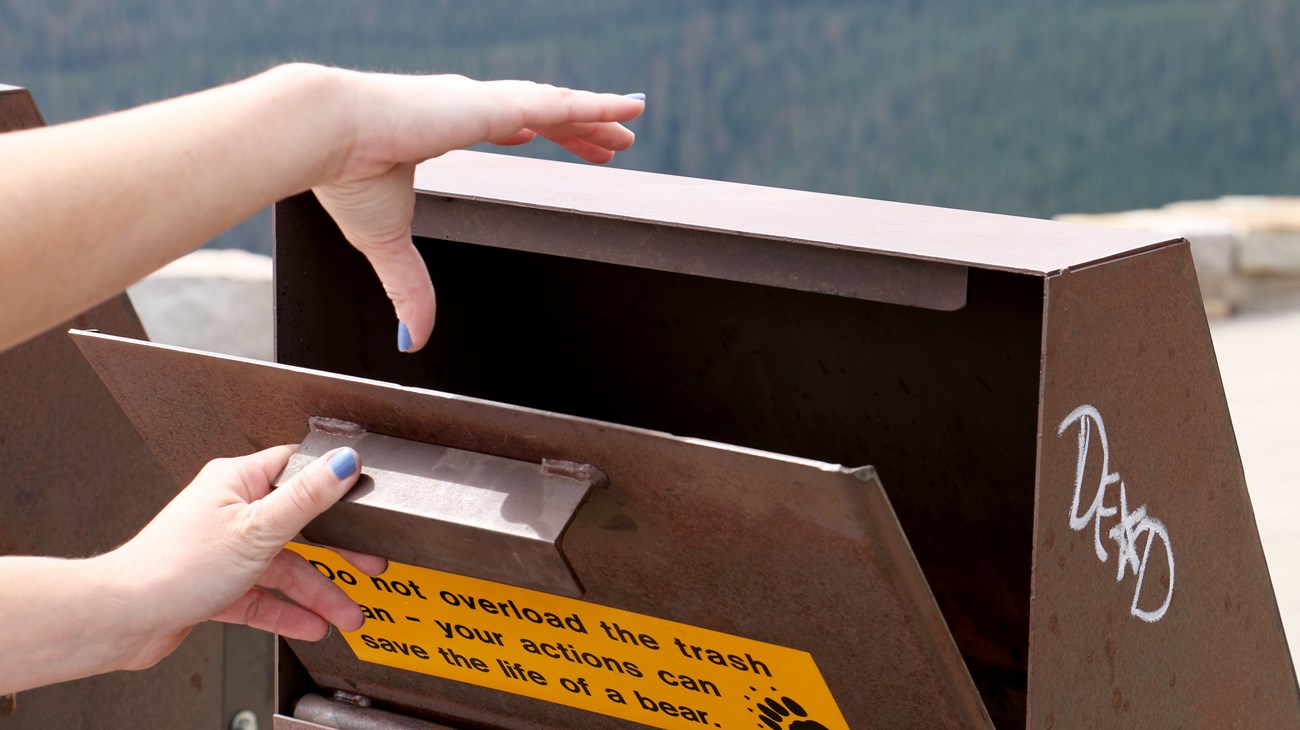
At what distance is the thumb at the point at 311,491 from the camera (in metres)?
1.24

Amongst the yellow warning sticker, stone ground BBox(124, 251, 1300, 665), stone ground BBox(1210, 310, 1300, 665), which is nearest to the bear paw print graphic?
the yellow warning sticker

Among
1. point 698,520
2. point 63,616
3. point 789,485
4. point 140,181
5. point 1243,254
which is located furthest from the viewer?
point 1243,254

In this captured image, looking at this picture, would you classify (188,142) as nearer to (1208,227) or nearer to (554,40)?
(1208,227)

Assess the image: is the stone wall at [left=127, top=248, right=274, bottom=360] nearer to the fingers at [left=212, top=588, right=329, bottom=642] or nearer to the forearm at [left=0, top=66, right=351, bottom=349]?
the fingers at [left=212, top=588, right=329, bottom=642]

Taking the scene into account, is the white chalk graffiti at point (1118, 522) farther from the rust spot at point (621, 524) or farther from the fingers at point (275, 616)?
the fingers at point (275, 616)

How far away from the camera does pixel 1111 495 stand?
1.30 m

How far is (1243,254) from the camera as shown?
6.47 metres

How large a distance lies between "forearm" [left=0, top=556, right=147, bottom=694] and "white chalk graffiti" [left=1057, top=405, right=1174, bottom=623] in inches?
32.0

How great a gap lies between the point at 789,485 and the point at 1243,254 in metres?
5.95

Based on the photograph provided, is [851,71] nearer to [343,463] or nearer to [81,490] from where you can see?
[81,490]

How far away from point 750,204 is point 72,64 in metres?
9.41

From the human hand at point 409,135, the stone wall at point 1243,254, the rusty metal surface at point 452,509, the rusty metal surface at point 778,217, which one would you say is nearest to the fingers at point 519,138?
the human hand at point 409,135

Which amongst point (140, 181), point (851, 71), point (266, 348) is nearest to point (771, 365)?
point (140, 181)

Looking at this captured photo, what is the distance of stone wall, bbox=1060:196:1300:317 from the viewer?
641 cm
